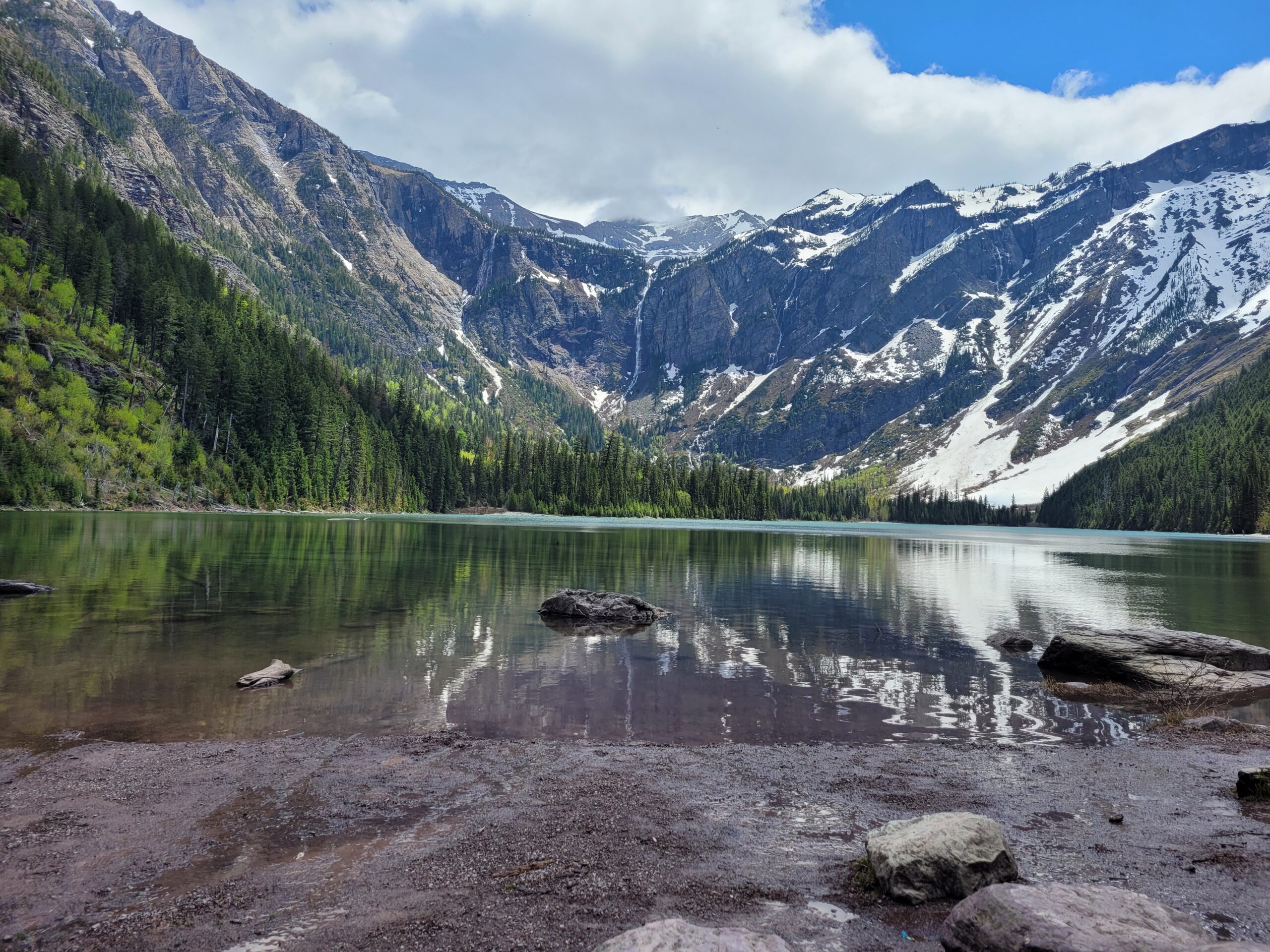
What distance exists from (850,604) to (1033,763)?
87.4 feet

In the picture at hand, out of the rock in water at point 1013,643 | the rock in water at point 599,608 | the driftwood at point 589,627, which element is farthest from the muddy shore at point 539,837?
the rock in water at point 599,608

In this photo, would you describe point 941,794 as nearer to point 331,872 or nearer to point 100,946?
point 331,872

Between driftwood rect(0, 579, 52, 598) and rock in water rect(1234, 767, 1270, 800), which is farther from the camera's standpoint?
driftwood rect(0, 579, 52, 598)

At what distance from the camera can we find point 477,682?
20891 mm

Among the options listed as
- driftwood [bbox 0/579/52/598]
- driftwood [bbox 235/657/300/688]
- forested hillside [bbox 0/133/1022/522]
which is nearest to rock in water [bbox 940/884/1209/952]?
driftwood [bbox 235/657/300/688]

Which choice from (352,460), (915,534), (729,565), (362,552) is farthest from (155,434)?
(915,534)

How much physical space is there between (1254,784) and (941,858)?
8.74 metres

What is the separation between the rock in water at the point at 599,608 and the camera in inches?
1303

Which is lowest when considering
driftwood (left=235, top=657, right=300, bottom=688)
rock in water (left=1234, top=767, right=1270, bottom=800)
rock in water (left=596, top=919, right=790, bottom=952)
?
driftwood (left=235, top=657, right=300, bottom=688)

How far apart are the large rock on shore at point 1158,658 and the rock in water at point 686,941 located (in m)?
22.9

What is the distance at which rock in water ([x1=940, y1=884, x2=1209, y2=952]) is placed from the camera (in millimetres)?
6930

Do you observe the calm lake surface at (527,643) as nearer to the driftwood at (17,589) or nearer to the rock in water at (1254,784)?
the driftwood at (17,589)

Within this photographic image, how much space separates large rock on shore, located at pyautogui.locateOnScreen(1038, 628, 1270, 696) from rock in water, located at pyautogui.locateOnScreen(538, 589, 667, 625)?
17.0 metres

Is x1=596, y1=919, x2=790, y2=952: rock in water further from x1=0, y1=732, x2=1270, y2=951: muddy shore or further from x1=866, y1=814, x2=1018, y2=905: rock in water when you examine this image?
x1=866, y1=814, x2=1018, y2=905: rock in water
